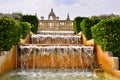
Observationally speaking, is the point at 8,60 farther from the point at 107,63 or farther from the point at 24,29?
the point at 24,29

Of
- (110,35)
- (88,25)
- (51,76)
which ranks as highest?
(88,25)

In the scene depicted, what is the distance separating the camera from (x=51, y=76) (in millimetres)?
15938

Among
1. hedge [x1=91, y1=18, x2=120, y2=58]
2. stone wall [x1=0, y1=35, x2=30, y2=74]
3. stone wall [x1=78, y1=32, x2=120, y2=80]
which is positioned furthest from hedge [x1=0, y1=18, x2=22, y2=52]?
stone wall [x1=78, y1=32, x2=120, y2=80]

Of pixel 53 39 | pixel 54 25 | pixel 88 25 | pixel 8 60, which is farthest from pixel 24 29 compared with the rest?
pixel 54 25

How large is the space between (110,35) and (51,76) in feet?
11.3

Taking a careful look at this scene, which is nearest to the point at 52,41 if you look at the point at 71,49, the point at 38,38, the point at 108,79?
the point at 38,38

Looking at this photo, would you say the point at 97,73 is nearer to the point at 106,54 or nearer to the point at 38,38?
the point at 106,54

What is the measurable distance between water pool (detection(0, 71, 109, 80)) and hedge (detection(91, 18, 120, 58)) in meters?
1.50

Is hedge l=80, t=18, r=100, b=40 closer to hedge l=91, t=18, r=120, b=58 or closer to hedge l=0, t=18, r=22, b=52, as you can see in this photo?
hedge l=91, t=18, r=120, b=58

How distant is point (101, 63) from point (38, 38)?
6728mm

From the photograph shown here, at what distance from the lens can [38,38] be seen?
23.2 meters

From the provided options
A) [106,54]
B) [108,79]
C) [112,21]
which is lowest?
[108,79]

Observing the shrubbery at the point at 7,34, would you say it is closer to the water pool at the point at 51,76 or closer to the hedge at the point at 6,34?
the hedge at the point at 6,34

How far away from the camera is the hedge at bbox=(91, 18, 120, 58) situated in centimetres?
1672
